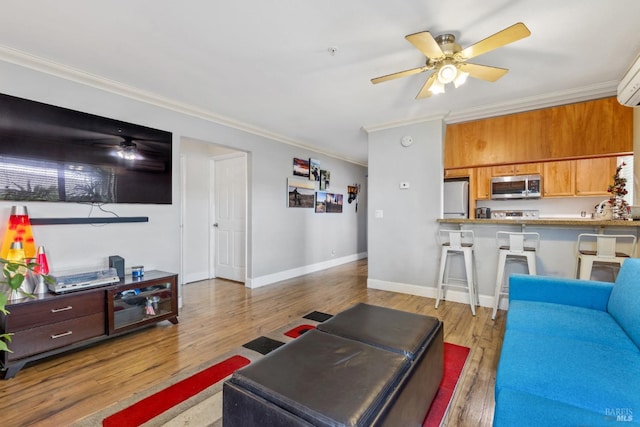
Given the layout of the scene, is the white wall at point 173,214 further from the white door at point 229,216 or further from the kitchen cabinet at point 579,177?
the kitchen cabinet at point 579,177

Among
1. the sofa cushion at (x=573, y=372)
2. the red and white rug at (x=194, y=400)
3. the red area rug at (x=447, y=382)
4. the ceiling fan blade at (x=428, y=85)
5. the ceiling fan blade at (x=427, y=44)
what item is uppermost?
the ceiling fan blade at (x=427, y=44)

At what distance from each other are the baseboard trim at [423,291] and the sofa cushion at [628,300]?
1.58 meters

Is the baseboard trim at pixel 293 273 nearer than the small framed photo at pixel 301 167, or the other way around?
the baseboard trim at pixel 293 273

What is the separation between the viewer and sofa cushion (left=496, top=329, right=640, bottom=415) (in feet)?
3.55

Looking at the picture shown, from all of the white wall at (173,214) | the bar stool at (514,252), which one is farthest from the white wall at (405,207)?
the white wall at (173,214)

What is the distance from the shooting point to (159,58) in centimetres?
246

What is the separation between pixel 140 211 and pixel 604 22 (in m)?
4.29

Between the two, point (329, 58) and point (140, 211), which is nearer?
point (329, 58)

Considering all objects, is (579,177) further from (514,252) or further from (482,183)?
(514,252)

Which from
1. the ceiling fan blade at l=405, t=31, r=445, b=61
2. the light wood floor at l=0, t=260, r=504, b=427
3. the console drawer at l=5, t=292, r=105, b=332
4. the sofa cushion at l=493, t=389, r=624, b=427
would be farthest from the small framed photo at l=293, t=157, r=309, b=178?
the sofa cushion at l=493, t=389, r=624, b=427

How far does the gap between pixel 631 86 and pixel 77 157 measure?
4.97 meters

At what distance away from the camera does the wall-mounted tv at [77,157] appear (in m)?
2.36

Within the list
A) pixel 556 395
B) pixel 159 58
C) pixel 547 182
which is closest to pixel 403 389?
pixel 556 395

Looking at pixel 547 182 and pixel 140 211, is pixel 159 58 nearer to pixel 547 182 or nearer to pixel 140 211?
pixel 140 211
